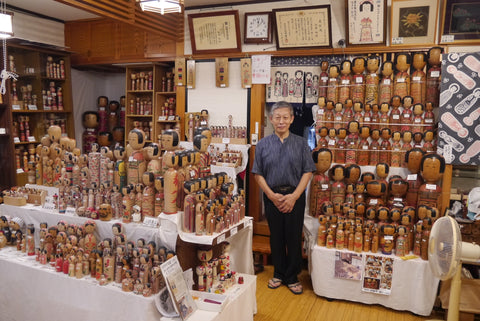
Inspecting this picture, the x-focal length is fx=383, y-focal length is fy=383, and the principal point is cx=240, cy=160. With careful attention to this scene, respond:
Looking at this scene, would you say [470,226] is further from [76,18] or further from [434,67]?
A: [76,18]

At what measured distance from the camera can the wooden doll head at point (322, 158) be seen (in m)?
3.74

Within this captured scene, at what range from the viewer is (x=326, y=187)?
3.79 m

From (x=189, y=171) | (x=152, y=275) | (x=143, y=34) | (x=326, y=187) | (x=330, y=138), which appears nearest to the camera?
(x=152, y=275)

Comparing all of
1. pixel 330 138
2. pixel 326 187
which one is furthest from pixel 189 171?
pixel 330 138

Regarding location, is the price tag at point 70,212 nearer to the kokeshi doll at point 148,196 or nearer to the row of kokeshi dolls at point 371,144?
the kokeshi doll at point 148,196

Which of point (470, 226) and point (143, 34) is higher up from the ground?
point (143, 34)

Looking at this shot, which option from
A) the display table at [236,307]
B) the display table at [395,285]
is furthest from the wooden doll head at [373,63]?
the display table at [236,307]

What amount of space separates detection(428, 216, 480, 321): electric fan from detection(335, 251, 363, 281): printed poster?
0.80 meters

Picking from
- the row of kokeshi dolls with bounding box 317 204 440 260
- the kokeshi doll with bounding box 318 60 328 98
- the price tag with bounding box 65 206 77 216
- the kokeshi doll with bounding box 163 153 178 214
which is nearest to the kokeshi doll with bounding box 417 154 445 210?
the row of kokeshi dolls with bounding box 317 204 440 260

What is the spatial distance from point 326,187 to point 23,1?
15.1ft

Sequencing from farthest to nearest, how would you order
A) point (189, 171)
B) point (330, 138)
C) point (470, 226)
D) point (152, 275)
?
1. point (330, 138)
2. point (470, 226)
3. point (189, 171)
4. point (152, 275)

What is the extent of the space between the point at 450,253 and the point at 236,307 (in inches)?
52.4

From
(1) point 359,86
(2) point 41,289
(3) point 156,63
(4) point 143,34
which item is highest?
(4) point 143,34

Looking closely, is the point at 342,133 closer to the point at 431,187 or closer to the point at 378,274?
the point at 431,187
